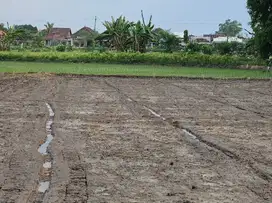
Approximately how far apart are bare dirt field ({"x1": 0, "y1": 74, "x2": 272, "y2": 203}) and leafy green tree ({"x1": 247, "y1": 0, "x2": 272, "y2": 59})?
18.7 m

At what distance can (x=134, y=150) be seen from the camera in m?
7.04

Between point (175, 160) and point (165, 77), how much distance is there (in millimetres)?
17584

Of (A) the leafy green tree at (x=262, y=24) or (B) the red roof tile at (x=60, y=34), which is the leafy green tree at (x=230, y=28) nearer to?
(B) the red roof tile at (x=60, y=34)

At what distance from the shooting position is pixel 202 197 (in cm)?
476

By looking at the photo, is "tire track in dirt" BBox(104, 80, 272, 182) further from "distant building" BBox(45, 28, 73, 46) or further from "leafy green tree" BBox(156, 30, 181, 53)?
"distant building" BBox(45, 28, 73, 46)

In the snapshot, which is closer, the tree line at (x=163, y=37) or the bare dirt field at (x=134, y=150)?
the bare dirt field at (x=134, y=150)

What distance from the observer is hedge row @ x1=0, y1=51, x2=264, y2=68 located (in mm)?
35156

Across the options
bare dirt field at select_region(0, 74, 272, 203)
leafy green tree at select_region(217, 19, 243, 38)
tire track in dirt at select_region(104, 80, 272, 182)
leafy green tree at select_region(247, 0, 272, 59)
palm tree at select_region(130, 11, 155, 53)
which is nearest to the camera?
bare dirt field at select_region(0, 74, 272, 203)

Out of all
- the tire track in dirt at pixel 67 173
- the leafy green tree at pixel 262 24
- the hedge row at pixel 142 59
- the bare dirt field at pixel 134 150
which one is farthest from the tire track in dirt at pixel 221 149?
the hedge row at pixel 142 59

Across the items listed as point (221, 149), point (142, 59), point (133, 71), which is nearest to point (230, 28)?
point (142, 59)

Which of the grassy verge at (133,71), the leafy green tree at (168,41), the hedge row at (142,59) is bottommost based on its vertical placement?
the grassy verge at (133,71)

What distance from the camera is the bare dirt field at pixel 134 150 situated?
4.93 m

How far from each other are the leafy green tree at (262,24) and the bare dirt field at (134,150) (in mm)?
18711

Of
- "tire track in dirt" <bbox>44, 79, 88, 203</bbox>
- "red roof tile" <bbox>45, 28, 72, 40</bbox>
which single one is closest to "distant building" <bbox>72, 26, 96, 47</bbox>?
"red roof tile" <bbox>45, 28, 72, 40</bbox>
